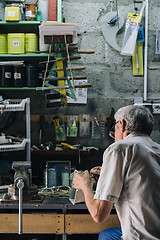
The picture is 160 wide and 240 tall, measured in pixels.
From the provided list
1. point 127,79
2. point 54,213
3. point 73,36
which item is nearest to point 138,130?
point 54,213

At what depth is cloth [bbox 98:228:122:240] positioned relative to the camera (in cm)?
229

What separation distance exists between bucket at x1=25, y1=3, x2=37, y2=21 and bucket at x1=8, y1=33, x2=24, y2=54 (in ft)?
0.64

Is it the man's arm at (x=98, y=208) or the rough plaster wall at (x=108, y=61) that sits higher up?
the rough plaster wall at (x=108, y=61)

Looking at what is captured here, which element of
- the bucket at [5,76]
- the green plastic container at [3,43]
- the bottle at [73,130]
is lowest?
the bottle at [73,130]

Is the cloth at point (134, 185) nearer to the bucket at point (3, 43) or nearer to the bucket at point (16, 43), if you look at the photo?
the bucket at point (16, 43)

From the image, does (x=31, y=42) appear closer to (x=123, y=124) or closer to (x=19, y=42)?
(x=19, y=42)

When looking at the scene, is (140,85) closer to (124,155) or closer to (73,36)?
(73,36)

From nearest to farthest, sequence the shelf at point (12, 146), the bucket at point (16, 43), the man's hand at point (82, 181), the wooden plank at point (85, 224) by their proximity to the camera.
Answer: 1. the man's hand at point (82, 181)
2. the wooden plank at point (85, 224)
3. the shelf at point (12, 146)
4. the bucket at point (16, 43)

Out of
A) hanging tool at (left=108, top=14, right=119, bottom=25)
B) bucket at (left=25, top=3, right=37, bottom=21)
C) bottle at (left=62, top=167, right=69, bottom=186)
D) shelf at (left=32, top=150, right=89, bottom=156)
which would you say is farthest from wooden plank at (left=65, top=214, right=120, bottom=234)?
hanging tool at (left=108, top=14, right=119, bottom=25)

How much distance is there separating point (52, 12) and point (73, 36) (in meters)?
0.38

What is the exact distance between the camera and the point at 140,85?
361 cm

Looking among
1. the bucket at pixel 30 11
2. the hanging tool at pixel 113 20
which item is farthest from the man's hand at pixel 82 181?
the hanging tool at pixel 113 20

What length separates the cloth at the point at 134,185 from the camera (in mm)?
1676

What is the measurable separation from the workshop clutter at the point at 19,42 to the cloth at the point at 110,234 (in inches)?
75.2
